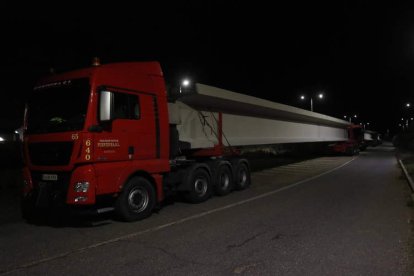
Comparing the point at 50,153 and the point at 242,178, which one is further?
the point at 242,178

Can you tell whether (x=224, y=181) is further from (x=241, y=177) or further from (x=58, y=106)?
(x=58, y=106)

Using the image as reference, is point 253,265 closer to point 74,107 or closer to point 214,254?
point 214,254

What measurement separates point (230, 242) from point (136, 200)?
296 centimetres

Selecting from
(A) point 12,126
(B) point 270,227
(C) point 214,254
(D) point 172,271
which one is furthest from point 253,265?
(A) point 12,126

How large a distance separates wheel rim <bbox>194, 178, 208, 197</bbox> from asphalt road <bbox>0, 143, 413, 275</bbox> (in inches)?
23.6

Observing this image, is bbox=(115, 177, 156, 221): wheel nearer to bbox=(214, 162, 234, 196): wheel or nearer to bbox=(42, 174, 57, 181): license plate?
bbox=(42, 174, 57, 181): license plate

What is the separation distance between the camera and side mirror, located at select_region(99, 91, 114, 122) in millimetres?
8023

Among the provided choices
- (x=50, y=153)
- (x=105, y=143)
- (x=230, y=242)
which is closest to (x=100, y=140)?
(x=105, y=143)

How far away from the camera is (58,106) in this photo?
8.42m

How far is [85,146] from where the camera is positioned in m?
7.82

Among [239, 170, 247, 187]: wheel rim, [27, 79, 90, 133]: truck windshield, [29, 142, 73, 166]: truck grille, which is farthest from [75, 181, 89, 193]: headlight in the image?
[239, 170, 247, 187]: wheel rim

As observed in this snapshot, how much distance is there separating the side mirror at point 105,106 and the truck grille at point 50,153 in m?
0.82

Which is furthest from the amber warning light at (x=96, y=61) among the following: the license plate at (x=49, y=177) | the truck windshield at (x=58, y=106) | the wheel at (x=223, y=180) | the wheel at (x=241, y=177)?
the wheel at (x=241, y=177)

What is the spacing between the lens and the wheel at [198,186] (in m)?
10.9
